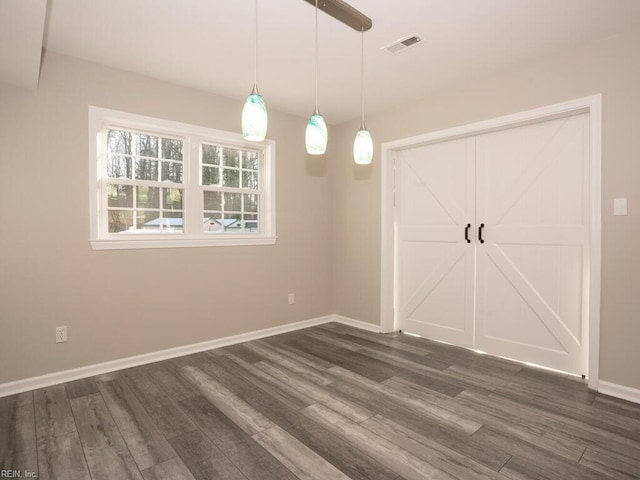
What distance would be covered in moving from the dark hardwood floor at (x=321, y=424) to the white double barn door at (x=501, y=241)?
39cm

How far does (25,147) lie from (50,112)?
1.09 ft

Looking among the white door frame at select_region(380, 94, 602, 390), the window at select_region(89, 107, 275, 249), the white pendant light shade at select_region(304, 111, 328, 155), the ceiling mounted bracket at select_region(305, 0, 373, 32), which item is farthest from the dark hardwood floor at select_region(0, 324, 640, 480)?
the ceiling mounted bracket at select_region(305, 0, 373, 32)

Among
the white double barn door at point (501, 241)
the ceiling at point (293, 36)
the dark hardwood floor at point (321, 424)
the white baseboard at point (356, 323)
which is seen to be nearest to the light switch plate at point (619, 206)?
the white double barn door at point (501, 241)

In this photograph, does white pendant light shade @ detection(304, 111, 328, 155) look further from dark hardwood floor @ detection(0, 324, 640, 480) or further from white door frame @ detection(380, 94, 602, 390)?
white door frame @ detection(380, 94, 602, 390)

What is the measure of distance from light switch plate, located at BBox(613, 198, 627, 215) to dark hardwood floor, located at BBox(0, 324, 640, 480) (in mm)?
1321

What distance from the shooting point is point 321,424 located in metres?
2.24

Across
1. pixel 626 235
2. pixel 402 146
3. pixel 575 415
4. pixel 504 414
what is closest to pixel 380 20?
pixel 402 146

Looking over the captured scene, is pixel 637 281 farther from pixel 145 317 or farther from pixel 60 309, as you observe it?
pixel 60 309

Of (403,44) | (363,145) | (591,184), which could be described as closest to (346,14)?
(403,44)

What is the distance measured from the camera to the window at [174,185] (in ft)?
10.3

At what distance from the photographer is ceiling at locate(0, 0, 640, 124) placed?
226 cm

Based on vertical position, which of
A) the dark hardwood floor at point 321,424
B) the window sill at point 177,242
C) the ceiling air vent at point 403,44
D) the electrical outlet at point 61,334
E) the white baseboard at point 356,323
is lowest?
the dark hardwood floor at point 321,424

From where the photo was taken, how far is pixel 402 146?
4023 millimetres

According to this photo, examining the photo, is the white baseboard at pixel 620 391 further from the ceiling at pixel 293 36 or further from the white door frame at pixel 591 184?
the ceiling at pixel 293 36
